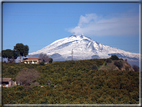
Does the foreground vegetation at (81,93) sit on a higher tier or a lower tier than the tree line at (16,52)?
lower

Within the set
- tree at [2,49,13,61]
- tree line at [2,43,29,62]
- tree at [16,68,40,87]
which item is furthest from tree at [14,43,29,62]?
tree at [16,68,40,87]

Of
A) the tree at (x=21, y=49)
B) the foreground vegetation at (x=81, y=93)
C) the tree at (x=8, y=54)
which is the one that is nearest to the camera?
the foreground vegetation at (x=81, y=93)

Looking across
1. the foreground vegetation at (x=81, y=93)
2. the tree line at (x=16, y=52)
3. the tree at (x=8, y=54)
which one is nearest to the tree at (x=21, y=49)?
the tree line at (x=16, y=52)

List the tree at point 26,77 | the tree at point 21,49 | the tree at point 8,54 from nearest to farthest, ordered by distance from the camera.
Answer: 1. the tree at point 26,77
2. the tree at point 21,49
3. the tree at point 8,54

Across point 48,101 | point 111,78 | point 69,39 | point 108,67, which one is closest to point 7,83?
point 48,101

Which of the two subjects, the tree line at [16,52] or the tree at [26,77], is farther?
the tree line at [16,52]

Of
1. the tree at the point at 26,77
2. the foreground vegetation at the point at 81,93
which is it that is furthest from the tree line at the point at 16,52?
the tree at the point at 26,77

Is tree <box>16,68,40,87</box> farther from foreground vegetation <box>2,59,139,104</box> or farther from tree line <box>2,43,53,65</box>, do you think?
tree line <box>2,43,53,65</box>

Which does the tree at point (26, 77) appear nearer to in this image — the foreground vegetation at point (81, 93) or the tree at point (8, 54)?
the foreground vegetation at point (81, 93)

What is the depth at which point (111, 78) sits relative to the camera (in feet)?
58.6

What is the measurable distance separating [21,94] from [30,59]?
24734 mm

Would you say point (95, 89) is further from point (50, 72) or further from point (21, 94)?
point (50, 72)

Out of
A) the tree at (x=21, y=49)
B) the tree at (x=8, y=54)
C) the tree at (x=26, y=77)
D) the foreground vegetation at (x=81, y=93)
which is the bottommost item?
the foreground vegetation at (x=81, y=93)

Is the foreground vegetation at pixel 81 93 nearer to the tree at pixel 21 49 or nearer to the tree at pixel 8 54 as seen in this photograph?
the tree at pixel 21 49
